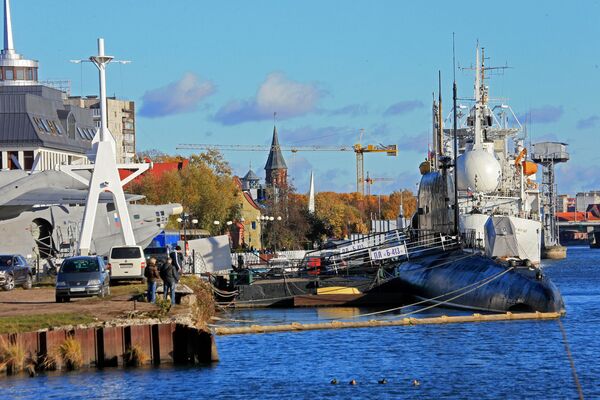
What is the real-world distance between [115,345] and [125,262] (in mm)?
19656

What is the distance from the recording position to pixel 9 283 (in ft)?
176

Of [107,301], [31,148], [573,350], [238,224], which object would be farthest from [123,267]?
[238,224]

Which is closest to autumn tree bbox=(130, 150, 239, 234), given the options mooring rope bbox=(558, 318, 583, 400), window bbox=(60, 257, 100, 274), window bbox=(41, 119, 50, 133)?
window bbox=(41, 119, 50, 133)

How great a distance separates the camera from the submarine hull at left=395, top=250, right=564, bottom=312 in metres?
49.5

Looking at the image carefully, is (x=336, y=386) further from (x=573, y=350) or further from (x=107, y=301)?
(x=107, y=301)

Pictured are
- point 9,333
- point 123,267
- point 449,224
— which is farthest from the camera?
point 449,224

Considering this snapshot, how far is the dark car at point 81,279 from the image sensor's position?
150 ft

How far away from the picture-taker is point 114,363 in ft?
112

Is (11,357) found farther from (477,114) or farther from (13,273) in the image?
(477,114)

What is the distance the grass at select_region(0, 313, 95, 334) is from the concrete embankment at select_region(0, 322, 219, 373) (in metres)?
0.98

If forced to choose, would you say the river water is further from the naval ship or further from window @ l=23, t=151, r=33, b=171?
window @ l=23, t=151, r=33, b=171

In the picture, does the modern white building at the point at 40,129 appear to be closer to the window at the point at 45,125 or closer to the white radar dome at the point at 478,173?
the window at the point at 45,125

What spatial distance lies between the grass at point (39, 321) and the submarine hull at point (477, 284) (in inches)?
791

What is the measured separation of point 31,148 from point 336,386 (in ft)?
260
